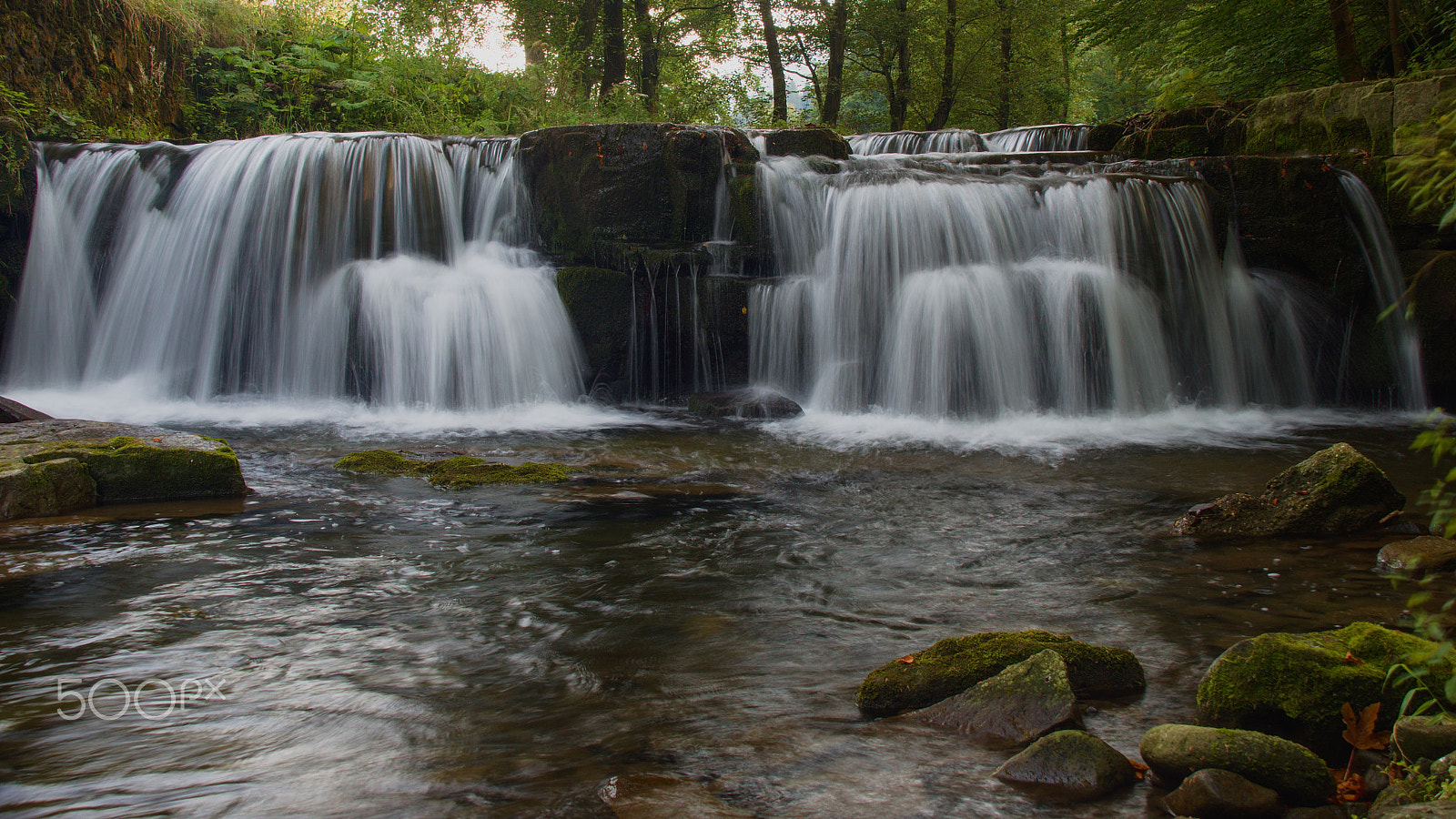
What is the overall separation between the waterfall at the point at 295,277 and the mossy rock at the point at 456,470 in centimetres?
340

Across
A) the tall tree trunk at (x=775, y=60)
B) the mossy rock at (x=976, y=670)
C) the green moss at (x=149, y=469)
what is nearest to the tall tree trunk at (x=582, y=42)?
the tall tree trunk at (x=775, y=60)

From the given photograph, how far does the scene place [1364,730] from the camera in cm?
257

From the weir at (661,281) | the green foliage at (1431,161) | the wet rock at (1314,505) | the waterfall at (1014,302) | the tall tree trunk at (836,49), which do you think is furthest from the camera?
the tall tree trunk at (836,49)

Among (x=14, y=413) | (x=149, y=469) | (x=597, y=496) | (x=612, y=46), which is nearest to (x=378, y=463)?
(x=149, y=469)

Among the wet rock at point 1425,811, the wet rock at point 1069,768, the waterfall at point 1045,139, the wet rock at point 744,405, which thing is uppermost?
the waterfall at point 1045,139

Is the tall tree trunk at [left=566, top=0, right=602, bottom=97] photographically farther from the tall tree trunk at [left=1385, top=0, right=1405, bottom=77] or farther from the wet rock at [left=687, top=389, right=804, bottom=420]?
the tall tree trunk at [left=1385, top=0, right=1405, bottom=77]

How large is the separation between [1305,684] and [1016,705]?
87 cm

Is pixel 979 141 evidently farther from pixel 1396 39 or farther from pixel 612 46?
pixel 612 46

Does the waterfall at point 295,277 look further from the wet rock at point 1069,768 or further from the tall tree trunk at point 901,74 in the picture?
the tall tree trunk at point 901,74

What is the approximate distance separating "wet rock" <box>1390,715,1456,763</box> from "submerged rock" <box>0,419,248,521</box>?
6780mm

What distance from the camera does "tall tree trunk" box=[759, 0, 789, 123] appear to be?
22664mm

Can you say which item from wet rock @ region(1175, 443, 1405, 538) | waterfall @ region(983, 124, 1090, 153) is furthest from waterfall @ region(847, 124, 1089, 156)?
wet rock @ region(1175, 443, 1405, 538)

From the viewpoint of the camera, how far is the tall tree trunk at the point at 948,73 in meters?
23.4

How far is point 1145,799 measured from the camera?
247 centimetres
